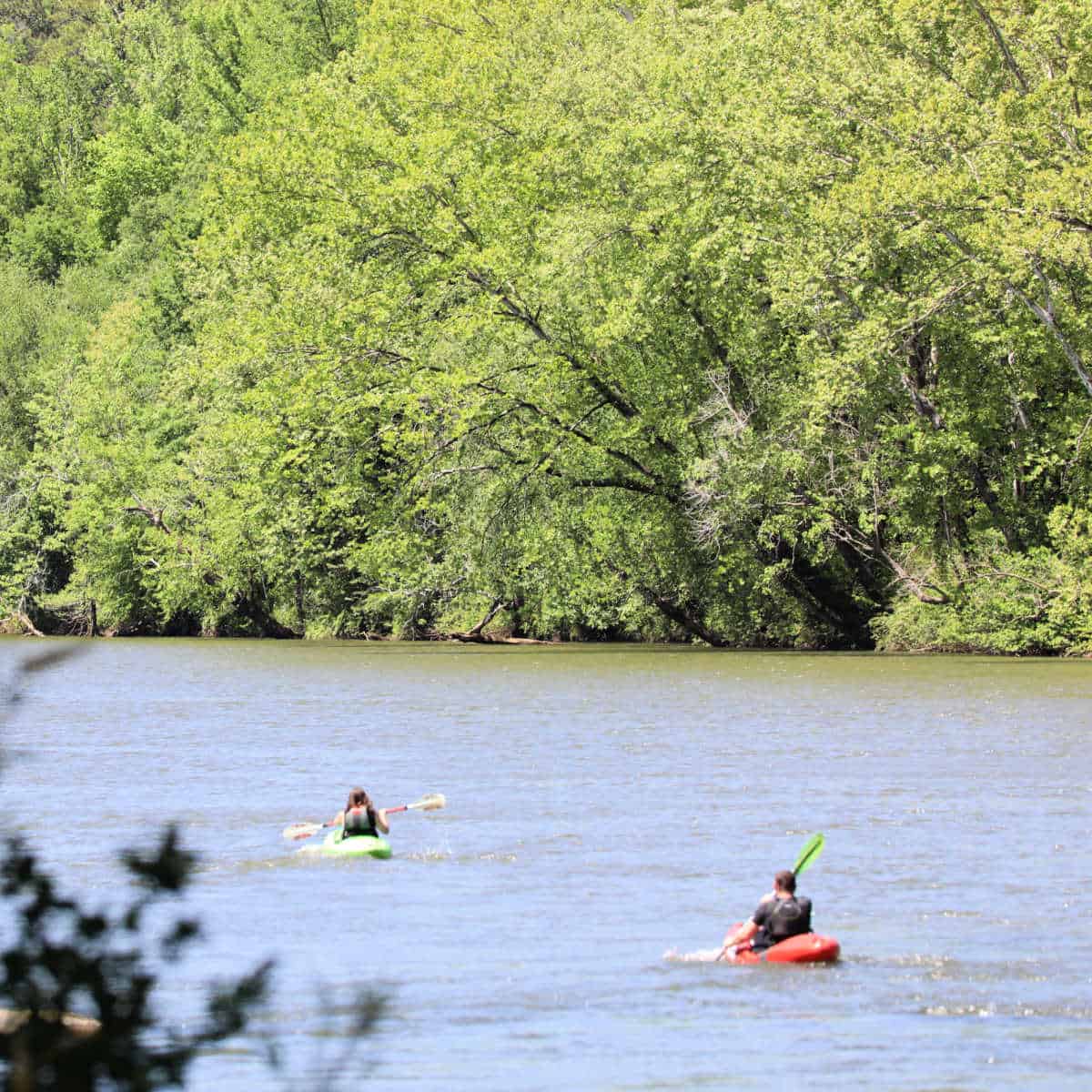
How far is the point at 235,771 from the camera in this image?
965 inches

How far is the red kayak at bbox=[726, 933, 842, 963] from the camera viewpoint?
13539 mm

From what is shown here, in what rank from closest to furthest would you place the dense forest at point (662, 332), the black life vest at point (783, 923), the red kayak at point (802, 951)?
the red kayak at point (802, 951)
the black life vest at point (783, 923)
the dense forest at point (662, 332)

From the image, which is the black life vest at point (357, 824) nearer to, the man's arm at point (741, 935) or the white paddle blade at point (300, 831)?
the white paddle blade at point (300, 831)

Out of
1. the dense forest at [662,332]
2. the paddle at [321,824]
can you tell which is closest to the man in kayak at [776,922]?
the paddle at [321,824]

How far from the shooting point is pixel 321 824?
19172mm

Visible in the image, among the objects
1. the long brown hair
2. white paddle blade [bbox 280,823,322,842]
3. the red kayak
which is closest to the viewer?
the red kayak

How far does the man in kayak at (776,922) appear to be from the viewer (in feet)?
44.9

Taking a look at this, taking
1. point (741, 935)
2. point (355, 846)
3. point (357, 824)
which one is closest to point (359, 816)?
point (357, 824)

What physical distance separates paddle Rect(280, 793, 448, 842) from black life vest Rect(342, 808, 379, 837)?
0.65 meters

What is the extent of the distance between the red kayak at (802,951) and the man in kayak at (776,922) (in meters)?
0.06

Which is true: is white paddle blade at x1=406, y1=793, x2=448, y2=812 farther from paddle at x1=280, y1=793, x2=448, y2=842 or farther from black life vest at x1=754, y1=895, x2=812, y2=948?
black life vest at x1=754, y1=895, x2=812, y2=948

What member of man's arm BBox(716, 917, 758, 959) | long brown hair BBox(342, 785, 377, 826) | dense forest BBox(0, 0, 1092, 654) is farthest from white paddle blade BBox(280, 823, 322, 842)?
dense forest BBox(0, 0, 1092, 654)

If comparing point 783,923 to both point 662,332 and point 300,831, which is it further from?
point 662,332

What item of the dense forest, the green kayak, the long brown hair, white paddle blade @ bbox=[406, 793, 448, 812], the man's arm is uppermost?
the dense forest
